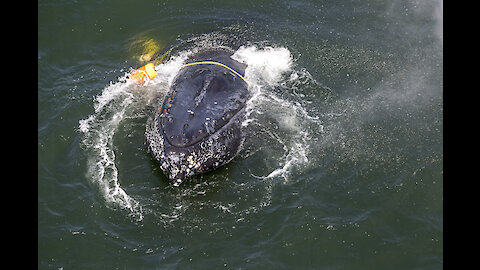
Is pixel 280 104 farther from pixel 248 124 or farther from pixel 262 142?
pixel 262 142

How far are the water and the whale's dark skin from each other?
0.79 m

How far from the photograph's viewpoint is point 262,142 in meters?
27.8

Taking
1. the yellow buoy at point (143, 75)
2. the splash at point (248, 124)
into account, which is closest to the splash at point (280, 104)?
the splash at point (248, 124)

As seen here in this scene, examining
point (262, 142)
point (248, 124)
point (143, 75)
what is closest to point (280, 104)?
point (248, 124)

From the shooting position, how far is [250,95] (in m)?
29.9

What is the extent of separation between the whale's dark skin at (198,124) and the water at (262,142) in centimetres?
79

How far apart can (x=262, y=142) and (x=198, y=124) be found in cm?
367

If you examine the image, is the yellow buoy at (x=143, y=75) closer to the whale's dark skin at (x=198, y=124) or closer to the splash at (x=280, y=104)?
the whale's dark skin at (x=198, y=124)

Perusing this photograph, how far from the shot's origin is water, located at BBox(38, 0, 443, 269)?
77.4 ft

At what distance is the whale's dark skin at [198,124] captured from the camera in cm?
2567

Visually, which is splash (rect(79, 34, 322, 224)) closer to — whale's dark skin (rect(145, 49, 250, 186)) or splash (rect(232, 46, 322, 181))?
splash (rect(232, 46, 322, 181))

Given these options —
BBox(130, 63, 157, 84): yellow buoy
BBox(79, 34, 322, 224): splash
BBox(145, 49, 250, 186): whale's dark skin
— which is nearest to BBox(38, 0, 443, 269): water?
Answer: BBox(79, 34, 322, 224): splash

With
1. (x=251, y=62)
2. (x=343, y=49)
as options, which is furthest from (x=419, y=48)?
(x=251, y=62)

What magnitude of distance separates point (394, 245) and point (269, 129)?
28.6ft
